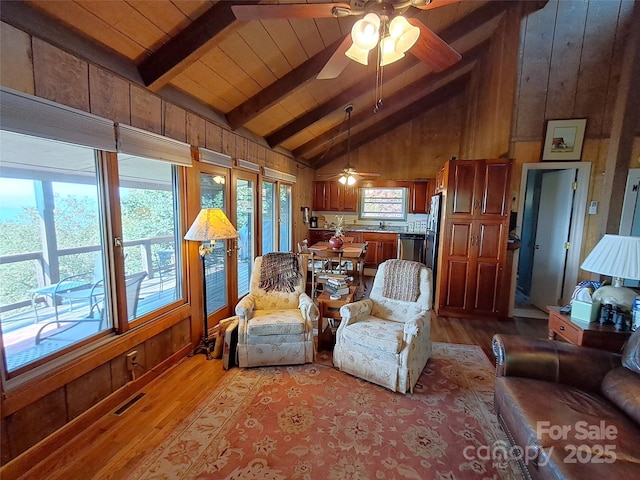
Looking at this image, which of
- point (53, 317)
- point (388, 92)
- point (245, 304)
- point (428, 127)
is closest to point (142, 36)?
point (53, 317)

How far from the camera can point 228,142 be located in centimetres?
340

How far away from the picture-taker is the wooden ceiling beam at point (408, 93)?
15.0 feet

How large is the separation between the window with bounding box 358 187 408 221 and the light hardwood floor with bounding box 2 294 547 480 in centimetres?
423

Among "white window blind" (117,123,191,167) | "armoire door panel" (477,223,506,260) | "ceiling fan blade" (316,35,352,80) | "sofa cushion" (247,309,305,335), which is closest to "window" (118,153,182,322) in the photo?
"white window blind" (117,123,191,167)

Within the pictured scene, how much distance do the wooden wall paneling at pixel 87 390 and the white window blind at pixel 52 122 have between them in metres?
1.49

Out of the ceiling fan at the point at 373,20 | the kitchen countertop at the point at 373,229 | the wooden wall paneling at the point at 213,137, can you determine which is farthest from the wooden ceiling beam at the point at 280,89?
the kitchen countertop at the point at 373,229

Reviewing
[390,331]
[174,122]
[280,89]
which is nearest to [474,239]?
[390,331]

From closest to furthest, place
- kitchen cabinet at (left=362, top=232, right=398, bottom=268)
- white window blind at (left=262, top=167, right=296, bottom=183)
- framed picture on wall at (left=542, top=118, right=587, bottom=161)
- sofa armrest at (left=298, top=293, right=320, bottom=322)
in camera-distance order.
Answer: sofa armrest at (left=298, top=293, right=320, bottom=322), framed picture on wall at (left=542, top=118, right=587, bottom=161), white window blind at (left=262, top=167, right=296, bottom=183), kitchen cabinet at (left=362, top=232, right=398, bottom=268)

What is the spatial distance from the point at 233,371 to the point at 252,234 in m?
2.16

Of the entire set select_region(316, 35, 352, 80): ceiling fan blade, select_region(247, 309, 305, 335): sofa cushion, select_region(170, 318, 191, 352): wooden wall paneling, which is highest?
select_region(316, 35, 352, 80): ceiling fan blade

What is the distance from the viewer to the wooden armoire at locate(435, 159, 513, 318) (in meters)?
3.62

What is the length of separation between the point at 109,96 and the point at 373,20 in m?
1.75

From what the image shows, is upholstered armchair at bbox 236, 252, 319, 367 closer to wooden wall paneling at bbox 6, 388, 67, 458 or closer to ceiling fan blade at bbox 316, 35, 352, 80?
wooden wall paneling at bbox 6, 388, 67, 458

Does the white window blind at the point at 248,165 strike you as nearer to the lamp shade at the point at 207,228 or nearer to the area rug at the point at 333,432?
the lamp shade at the point at 207,228
